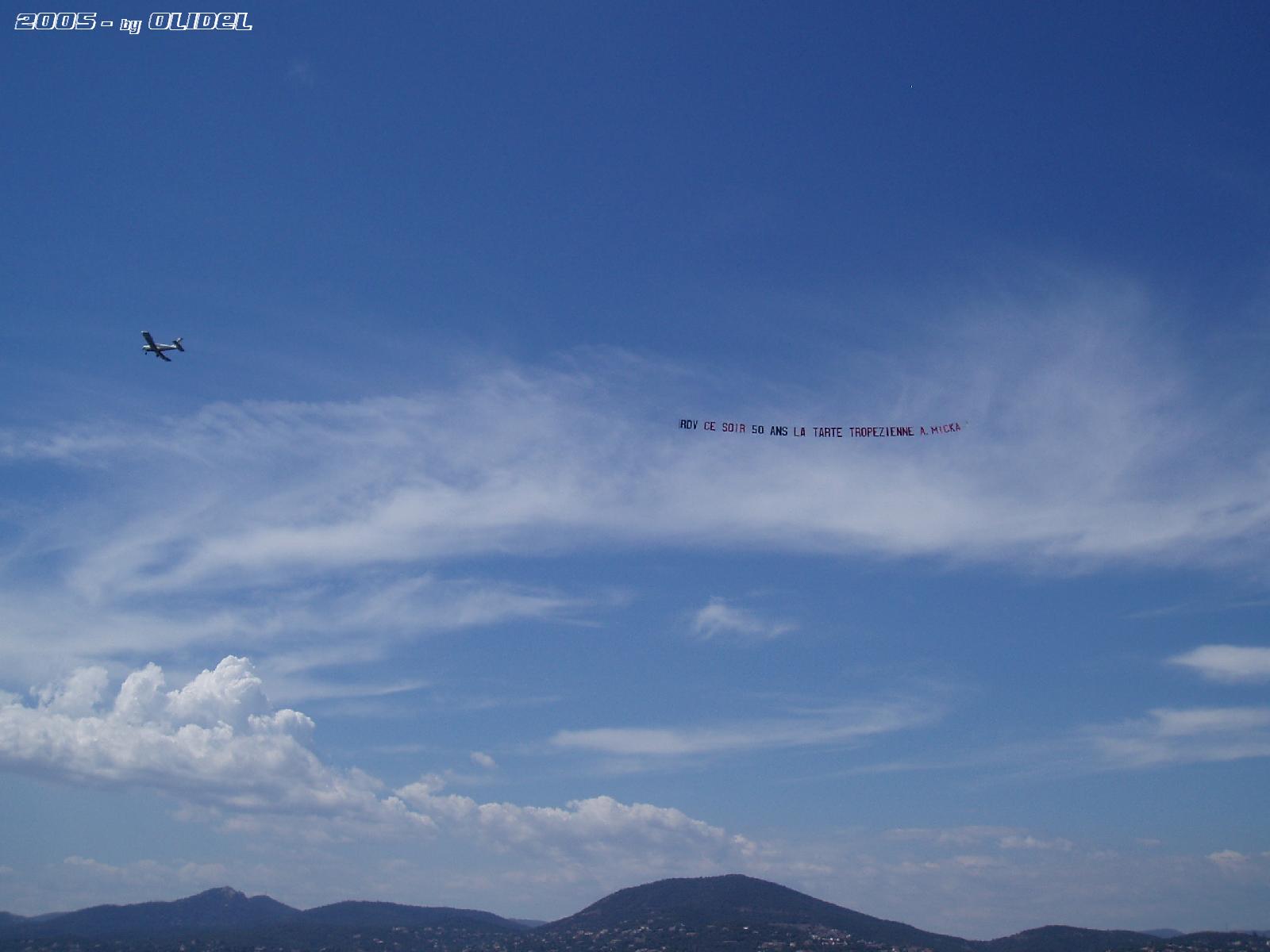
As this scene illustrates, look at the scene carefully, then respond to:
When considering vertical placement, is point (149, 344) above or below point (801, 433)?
above

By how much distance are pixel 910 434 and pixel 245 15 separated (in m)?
91.0

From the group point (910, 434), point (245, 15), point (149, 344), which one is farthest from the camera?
point (149, 344)

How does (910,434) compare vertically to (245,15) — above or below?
below

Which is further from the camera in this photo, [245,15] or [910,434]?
[910,434]

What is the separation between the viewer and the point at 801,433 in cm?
11469

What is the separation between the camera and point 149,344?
129125mm

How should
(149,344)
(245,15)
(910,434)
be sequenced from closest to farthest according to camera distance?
1. (245,15)
2. (910,434)
3. (149,344)

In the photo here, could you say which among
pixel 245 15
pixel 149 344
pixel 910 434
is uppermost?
pixel 245 15

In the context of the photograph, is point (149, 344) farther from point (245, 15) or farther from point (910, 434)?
point (910, 434)

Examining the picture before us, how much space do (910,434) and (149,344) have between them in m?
107

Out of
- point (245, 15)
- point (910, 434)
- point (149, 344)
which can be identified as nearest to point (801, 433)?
point (910, 434)

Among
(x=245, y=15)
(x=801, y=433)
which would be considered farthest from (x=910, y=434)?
(x=245, y=15)

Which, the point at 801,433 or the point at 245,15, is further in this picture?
the point at 801,433

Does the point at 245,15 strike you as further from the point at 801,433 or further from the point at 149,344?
the point at 801,433
